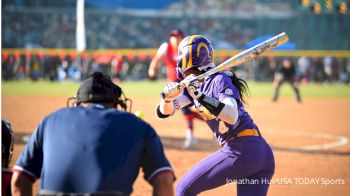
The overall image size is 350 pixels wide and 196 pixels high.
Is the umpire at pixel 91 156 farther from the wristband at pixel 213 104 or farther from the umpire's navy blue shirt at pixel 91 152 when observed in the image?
the wristband at pixel 213 104

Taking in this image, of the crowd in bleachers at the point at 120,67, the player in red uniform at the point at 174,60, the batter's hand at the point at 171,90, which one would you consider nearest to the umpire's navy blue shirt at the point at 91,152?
the batter's hand at the point at 171,90

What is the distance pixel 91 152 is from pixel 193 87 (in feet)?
5.01

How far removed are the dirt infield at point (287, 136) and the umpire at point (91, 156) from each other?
8.48ft

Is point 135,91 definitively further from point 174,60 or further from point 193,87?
point 193,87

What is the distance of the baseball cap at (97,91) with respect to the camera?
386 cm

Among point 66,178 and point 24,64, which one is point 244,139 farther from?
point 24,64

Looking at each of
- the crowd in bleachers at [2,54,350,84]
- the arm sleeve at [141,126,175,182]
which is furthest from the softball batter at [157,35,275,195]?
the crowd in bleachers at [2,54,350,84]

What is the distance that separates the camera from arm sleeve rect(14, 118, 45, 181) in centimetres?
374

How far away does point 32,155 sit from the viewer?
3752mm

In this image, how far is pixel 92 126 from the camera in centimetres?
366

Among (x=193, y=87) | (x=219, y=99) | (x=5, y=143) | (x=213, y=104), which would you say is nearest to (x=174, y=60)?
(x=219, y=99)

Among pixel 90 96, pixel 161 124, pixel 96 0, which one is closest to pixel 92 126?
pixel 90 96

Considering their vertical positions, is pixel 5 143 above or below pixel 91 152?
below

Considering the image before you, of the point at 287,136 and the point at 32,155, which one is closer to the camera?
the point at 32,155
